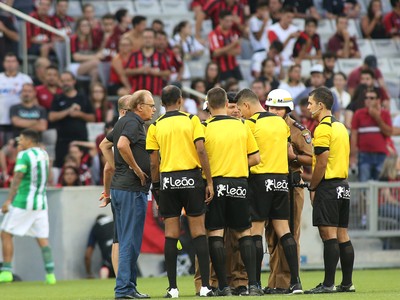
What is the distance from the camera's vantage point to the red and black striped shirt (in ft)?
71.2

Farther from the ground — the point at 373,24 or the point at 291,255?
the point at 373,24

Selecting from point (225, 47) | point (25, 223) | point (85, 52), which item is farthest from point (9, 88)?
point (225, 47)

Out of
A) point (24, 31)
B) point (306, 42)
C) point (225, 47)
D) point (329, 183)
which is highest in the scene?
point (24, 31)

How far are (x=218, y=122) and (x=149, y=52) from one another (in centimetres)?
951

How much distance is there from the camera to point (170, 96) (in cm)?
1233

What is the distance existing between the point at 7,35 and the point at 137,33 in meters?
2.50

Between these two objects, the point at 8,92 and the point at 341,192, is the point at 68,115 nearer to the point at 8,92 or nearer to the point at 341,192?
the point at 8,92

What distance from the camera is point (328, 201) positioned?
13.0m

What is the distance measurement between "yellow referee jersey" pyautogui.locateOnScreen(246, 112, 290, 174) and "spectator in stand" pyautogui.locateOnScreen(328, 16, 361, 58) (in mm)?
12674

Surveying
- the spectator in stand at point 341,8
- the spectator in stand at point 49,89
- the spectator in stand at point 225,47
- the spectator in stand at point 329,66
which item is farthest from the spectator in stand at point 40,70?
the spectator in stand at point 341,8

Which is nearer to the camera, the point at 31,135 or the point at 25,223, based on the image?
the point at 31,135

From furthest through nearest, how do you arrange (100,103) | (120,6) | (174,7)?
1. (174,7)
2. (120,6)
3. (100,103)

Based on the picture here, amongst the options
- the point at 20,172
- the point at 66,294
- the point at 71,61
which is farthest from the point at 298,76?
the point at 66,294

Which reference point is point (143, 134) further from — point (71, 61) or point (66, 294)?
point (71, 61)
